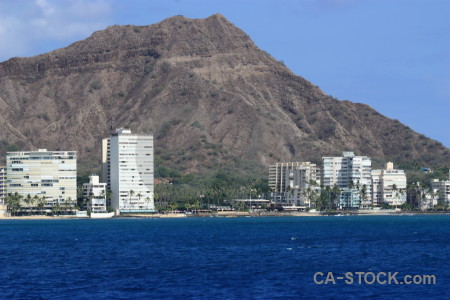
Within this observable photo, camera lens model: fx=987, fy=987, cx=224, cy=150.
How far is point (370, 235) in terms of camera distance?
152375mm

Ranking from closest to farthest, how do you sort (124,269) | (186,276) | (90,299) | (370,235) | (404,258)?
(90,299) < (186,276) < (124,269) < (404,258) < (370,235)

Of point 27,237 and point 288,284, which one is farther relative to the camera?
point 27,237

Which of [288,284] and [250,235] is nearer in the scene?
[288,284]

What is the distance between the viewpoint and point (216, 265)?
3752 inches

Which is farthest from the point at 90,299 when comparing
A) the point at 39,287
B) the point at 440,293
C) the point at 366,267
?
the point at 366,267

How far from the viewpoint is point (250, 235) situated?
508 feet

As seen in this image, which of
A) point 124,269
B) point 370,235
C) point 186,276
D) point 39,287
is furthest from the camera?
point 370,235

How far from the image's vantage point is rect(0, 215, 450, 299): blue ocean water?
244 feet

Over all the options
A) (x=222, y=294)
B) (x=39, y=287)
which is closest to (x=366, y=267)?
(x=222, y=294)

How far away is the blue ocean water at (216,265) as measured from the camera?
244 ft

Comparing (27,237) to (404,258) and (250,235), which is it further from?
(404,258)

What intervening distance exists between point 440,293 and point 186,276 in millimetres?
22954

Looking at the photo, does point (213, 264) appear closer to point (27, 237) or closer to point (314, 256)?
point (314, 256)

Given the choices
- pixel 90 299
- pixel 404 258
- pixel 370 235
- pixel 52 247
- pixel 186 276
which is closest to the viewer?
pixel 90 299
